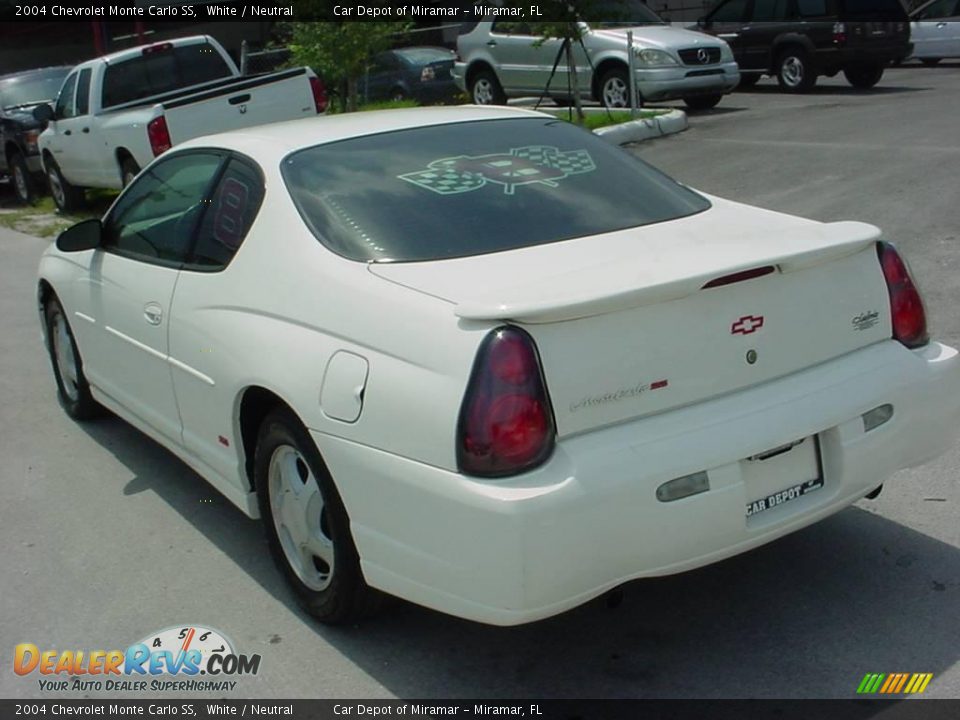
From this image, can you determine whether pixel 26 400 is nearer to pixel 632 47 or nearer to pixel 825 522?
pixel 825 522

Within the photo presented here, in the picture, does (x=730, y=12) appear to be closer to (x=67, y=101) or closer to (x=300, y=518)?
(x=67, y=101)

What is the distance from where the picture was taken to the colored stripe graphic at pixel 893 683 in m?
3.41

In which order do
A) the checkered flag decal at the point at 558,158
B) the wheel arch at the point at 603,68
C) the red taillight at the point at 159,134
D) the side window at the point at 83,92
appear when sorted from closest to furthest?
the checkered flag decal at the point at 558,158 < the red taillight at the point at 159,134 < the side window at the point at 83,92 < the wheel arch at the point at 603,68

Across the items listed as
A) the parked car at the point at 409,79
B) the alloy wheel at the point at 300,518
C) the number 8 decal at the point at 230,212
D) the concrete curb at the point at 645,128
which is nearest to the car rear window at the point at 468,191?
the number 8 decal at the point at 230,212

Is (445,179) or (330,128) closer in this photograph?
(445,179)

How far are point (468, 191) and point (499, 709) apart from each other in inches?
69.6

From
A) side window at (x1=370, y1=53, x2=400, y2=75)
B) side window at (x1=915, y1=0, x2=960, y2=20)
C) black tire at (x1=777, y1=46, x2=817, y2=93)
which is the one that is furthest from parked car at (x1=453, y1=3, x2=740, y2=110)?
side window at (x1=915, y1=0, x2=960, y2=20)

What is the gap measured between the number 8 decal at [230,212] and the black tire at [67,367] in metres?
1.75

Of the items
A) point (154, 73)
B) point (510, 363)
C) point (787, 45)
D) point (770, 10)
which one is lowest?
point (787, 45)

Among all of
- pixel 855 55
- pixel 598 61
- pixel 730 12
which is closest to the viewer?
pixel 598 61

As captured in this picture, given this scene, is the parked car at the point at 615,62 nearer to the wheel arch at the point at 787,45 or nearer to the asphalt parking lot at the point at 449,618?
the wheel arch at the point at 787,45

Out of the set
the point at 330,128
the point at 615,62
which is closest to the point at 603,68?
the point at 615,62

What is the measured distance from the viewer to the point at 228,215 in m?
4.50

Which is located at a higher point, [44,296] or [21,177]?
[44,296]
